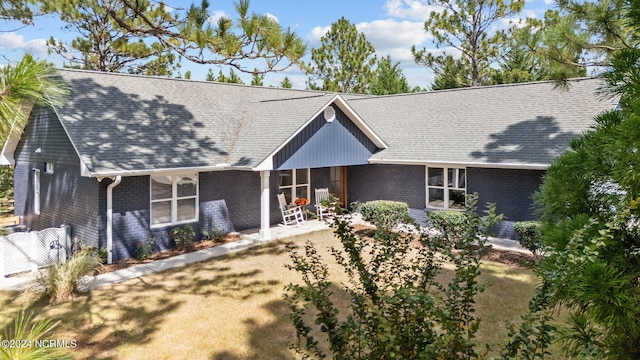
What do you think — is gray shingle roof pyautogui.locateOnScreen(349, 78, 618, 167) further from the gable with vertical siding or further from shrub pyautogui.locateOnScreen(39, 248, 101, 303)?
shrub pyautogui.locateOnScreen(39, 248, 101, 303)

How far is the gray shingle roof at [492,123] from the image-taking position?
1393 centimetres

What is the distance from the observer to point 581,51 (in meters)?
7.04

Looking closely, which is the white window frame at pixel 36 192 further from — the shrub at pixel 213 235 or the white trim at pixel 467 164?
the white trim at pixel 467 164

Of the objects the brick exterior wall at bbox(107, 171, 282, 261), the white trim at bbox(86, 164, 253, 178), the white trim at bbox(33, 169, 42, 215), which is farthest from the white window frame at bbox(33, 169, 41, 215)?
the white trim at bbox(86, 164, 253, 178)

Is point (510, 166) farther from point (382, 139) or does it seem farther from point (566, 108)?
point (382, 139)

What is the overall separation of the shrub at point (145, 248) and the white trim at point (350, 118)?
3.79 metres

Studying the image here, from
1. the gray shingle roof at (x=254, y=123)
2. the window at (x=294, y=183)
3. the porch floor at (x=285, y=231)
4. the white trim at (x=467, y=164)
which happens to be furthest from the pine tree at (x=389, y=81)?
the porch floor at (x=285, y=231)

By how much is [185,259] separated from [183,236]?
1.35m

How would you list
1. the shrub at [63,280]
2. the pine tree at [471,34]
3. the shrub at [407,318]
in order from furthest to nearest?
the pine tree at [471,34], the shrub at [63,280], the shrub at [407,318]

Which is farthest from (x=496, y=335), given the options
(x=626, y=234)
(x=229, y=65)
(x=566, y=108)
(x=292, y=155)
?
(x=566, y=108)

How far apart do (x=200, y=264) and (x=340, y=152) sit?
702 cm

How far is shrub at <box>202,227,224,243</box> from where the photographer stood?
1409 cm

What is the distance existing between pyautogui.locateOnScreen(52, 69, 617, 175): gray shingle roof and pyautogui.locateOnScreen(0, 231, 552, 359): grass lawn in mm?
3489

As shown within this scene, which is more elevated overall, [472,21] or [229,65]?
[472,21]
